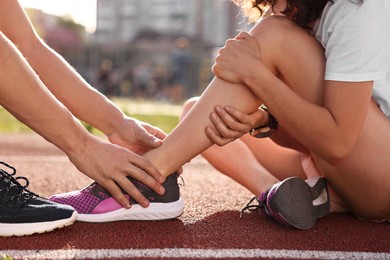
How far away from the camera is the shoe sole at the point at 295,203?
7.12 feet

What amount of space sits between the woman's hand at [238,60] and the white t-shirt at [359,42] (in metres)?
0.25

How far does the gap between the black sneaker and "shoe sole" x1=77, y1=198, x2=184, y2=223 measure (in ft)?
0.53

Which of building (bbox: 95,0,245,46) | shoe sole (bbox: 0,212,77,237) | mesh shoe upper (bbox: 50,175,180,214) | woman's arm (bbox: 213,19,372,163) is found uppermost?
woman's arm (bbox: 213,19,372,163)

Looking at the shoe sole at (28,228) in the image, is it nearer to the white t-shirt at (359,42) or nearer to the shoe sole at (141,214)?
the shoe sole at (141,214)

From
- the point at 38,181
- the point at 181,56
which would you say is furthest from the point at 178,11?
the point at 38,181

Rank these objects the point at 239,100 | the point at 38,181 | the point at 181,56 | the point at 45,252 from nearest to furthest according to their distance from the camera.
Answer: the point at 45,252, the point at 239,100, the point at 38,181, the point at 181,56

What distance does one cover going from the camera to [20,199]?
2041 millimetres

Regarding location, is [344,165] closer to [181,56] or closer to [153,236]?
[153,236]

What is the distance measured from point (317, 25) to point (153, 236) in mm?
901

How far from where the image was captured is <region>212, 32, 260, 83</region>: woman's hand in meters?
2.14

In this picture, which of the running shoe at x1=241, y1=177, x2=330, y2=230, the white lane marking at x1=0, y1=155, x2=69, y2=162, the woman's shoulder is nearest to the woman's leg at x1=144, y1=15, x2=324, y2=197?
the woman's shoulder

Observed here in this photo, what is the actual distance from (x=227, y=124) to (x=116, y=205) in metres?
0.46

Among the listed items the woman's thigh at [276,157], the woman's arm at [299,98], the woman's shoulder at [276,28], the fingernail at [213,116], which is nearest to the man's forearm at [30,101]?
the fingernail at [213,116]

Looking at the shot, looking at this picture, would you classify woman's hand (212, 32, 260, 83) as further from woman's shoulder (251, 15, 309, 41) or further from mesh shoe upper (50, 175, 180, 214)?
mesh shoe upper (50, 175, 180, 214)
